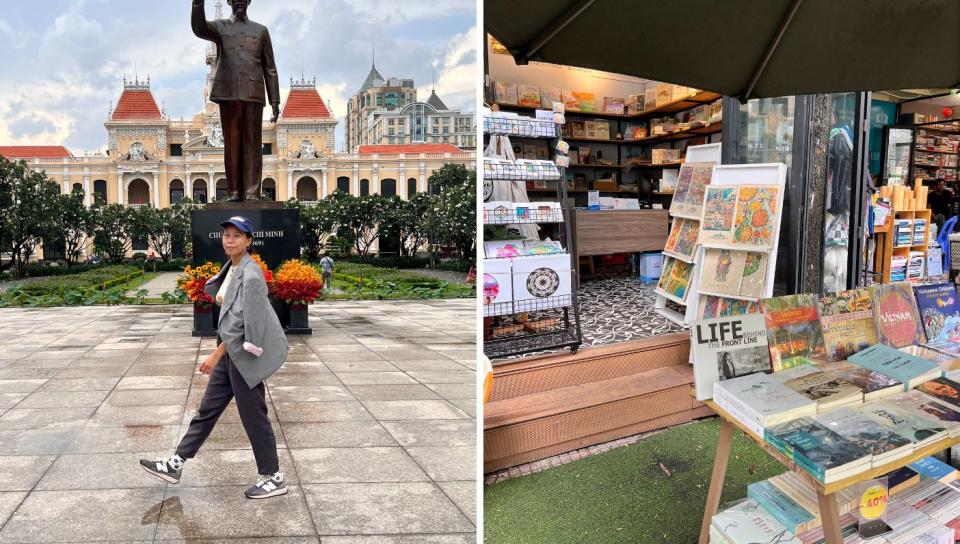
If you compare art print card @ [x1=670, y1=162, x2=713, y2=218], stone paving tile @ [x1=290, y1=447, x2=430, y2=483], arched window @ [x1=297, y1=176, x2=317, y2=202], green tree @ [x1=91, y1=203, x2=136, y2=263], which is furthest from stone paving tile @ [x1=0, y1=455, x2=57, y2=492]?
arched window @ [x1=297, y1=176, x2=317, y2=202]

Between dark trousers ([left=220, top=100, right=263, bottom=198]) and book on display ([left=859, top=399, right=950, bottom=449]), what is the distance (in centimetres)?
585

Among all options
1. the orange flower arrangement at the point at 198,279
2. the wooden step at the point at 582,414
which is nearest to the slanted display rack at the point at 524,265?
the wooden step at the point at 582,414

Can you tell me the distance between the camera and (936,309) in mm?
2469

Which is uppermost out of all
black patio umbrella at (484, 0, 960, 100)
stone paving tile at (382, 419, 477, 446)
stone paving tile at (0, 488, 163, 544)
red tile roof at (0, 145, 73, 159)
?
red tile roof at (0, 145, 73, 159)

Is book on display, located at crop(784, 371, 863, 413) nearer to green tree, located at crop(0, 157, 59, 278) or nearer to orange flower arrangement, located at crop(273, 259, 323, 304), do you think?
orange flower arrangement, located at crop(273, 259, 323, 304)

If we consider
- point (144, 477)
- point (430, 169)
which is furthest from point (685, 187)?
point (430, 169)

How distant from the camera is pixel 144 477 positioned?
2693 mm

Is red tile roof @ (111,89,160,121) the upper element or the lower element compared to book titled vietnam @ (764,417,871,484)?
upper

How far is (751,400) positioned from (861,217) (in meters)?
3.05

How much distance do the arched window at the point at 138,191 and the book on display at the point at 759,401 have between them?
135 ft

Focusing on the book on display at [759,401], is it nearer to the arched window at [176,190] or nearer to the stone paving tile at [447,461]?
the stone paving tile at [447,461]

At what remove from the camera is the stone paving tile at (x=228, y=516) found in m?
2.24

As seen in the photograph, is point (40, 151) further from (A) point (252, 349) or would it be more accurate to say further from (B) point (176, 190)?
(A) point (252, 349)

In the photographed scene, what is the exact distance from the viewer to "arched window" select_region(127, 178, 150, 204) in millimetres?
38156
